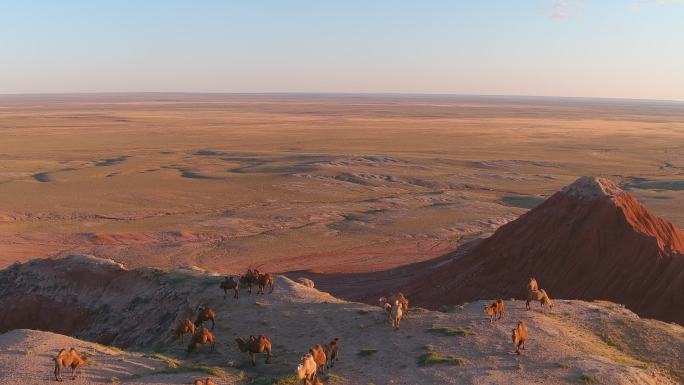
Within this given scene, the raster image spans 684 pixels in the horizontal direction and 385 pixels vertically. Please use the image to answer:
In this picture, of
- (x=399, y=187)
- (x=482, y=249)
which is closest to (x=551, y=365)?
(x=482, y=249)

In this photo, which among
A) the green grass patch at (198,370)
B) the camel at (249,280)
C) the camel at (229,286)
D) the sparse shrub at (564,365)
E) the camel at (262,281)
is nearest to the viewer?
the green grass patch at (198,370)

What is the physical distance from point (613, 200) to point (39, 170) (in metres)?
65.7

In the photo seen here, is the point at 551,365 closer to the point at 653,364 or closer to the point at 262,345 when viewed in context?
the point at 653,364

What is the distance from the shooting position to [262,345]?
45.0 ft

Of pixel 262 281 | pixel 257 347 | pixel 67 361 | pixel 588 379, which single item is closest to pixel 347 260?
pixel 262 281

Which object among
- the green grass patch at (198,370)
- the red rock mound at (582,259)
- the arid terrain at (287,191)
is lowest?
the arid terrain at (287,191)

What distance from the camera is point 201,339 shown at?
14.8 metres

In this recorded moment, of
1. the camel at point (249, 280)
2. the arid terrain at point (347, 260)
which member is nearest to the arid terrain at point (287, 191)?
the arid terrain at point (347, 260)

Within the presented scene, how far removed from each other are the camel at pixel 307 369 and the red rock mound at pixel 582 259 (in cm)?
1582

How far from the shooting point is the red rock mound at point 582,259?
2455 cm

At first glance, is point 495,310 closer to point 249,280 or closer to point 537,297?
point 537,297

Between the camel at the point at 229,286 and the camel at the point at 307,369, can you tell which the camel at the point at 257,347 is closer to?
the camel at the point at 307,369

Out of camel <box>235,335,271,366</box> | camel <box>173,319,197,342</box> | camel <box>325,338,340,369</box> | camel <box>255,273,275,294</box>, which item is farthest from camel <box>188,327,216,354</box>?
camel <box>255,273,275,294</box>

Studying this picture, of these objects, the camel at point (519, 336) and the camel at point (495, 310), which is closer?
the camel at point (519, 336)
